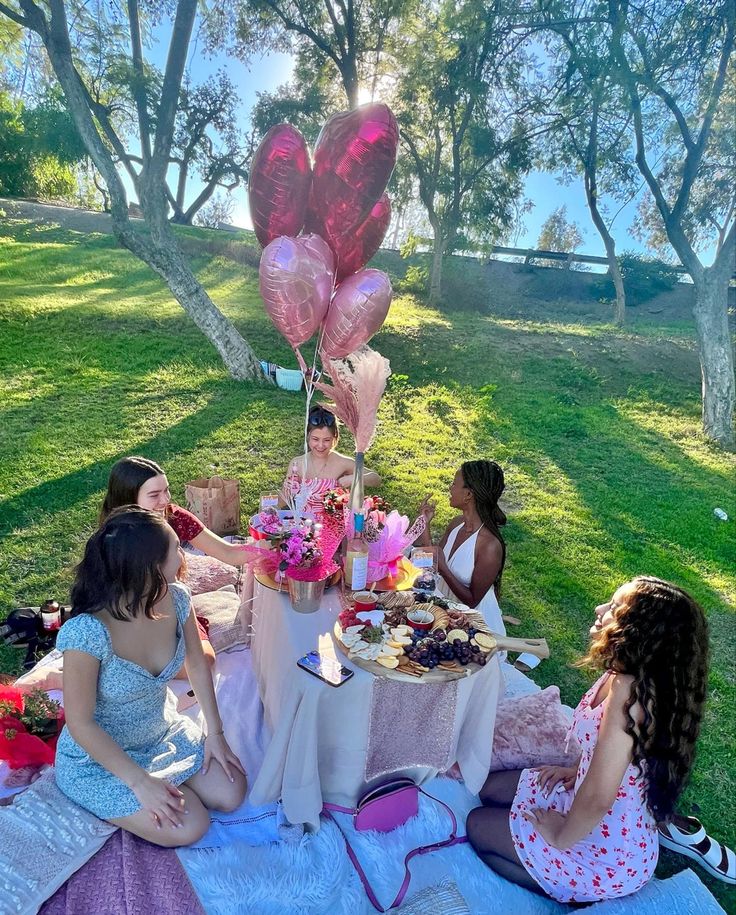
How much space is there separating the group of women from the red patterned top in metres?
1.01

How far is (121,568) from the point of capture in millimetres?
1946

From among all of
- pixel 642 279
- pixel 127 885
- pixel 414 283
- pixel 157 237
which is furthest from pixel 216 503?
pixel 642 279

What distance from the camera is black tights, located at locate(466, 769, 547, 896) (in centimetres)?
219

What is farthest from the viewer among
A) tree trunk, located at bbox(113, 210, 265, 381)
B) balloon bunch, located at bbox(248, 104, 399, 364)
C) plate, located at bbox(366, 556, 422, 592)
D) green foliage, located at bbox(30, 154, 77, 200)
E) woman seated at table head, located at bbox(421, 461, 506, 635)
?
green foliage, located at bbox(30, 154, 77, 200)

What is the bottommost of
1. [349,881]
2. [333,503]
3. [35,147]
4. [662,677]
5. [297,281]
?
[349,881]

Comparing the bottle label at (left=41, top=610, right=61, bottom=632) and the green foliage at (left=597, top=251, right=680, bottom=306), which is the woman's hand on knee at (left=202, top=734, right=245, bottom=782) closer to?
the bottle label at (left=41, top=610, right=61, bottom=632)

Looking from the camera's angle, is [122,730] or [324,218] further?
[324,218]

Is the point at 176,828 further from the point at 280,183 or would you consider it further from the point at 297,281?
the point at 280,183

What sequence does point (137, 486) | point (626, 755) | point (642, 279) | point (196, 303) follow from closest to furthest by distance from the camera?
1. point (626, 755)
2. point (137, 486)
3. point (196, 303)
4. point (642, 279)

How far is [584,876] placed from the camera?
6.53 ft

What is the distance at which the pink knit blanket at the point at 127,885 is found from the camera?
6.07 ft

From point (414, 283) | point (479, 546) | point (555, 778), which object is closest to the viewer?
point (555, 778)

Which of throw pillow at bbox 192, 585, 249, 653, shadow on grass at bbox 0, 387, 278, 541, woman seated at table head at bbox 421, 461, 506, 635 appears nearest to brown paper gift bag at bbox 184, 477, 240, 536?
throw pillow at bbox 192, 585, 249, 653

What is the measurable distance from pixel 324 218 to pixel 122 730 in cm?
326
